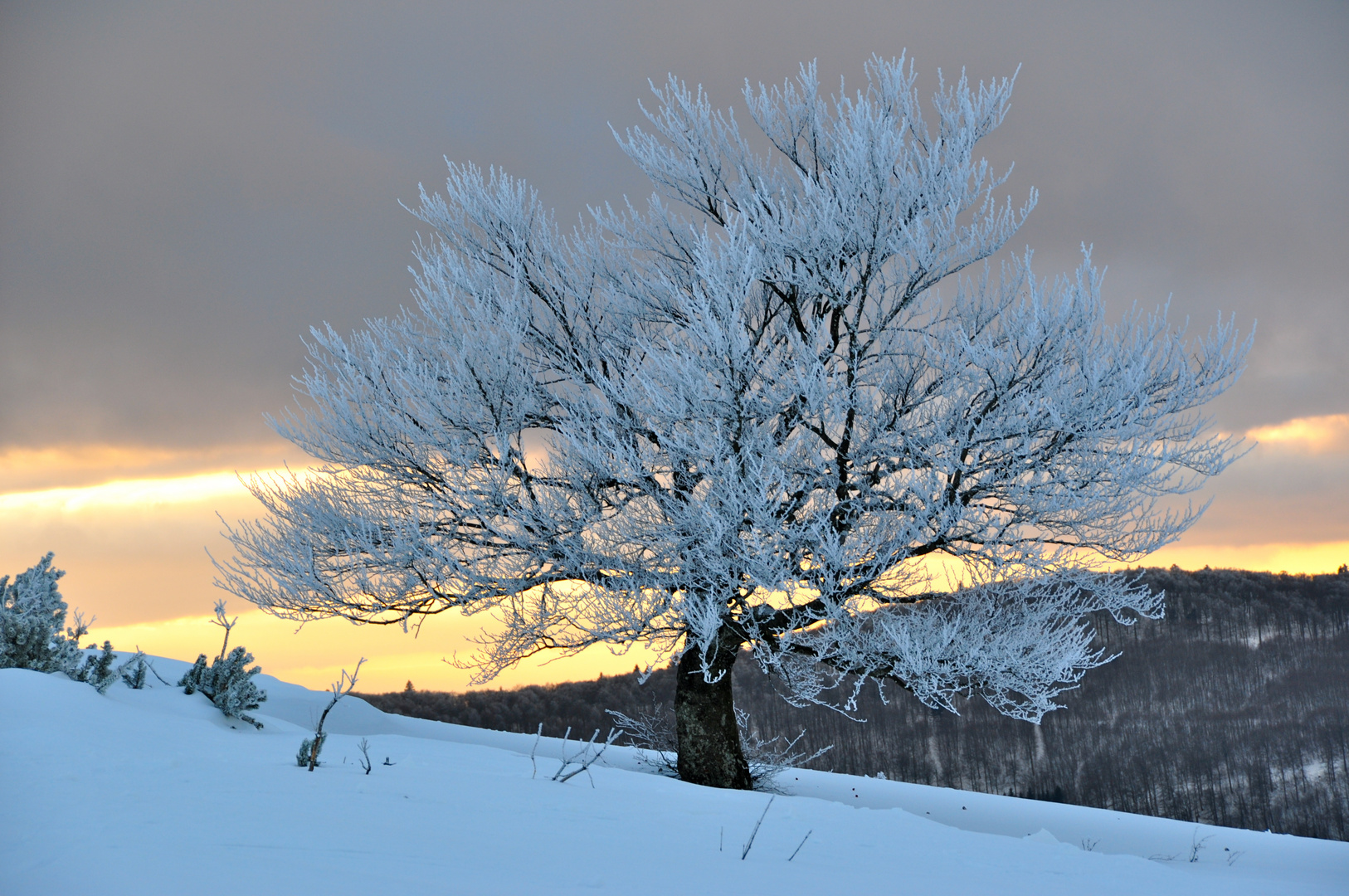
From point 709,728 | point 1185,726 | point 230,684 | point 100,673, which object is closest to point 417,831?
point 709,728

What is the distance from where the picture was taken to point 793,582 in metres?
7.19

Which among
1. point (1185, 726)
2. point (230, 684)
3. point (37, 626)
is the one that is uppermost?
point (37, 626)

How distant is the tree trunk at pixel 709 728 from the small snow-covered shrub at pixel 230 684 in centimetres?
433

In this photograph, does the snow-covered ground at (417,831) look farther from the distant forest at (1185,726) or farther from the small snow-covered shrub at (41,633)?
the distant forest at (1185,726)

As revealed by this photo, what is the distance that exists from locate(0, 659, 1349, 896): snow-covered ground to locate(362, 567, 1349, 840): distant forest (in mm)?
15447

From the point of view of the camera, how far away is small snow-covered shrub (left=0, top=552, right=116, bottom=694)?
24.3 feet

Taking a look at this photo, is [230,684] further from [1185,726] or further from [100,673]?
[1185,726]

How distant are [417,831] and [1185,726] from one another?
34968mm

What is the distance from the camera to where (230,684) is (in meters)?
8.78

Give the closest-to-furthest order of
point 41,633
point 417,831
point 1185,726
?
point 417,831, point 41,633, point 1185,726

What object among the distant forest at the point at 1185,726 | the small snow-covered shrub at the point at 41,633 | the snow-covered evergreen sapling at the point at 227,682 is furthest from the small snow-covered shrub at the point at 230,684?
the distant forest at the point at 1185,726

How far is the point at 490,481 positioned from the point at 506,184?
3546mm

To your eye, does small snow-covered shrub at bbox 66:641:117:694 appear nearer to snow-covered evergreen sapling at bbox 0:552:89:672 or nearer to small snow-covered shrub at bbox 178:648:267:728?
snow-covered evergreen sapling at bbox 0:552:89:672

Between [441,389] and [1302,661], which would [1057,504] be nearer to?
[441,389]
